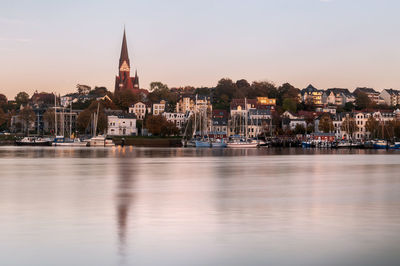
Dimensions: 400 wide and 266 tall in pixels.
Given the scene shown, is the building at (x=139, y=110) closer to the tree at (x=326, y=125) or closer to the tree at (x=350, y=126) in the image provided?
the tree at (x=326, y=125)

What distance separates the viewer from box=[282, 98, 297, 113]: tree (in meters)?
182

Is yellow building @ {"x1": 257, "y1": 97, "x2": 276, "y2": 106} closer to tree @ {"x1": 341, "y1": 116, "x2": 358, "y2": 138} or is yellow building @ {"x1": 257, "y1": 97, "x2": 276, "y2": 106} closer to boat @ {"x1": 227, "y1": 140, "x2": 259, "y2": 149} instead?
tree @ {"x1": 341, "y1": 116, "x2": 358, "y2": 138}

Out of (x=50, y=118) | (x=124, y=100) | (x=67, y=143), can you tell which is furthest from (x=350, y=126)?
(x=50, y=118)

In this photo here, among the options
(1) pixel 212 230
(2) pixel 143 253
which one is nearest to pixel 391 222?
(1) pixel 212 230

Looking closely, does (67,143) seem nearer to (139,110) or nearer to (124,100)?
(139,110)

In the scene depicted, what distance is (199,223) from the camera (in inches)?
659

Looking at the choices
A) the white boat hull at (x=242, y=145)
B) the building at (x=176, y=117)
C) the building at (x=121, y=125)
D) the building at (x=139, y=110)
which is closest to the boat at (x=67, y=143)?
the white boat hull at (x=242, y=145)

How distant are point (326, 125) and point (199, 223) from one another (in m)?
138

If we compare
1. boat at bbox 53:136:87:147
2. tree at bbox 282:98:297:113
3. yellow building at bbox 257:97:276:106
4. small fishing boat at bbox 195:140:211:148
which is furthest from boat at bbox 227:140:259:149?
yellow building at bbox 257:97:276:106

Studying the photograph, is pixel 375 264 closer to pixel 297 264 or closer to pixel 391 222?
pixel 297 264

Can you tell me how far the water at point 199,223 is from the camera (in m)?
12.4

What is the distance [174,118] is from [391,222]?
15646 cm

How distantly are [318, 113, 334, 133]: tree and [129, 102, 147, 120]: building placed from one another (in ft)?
194

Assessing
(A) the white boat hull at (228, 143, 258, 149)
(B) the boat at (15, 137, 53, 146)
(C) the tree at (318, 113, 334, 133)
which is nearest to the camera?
(A) the white boat hull at (228, 143, 258, 149)
